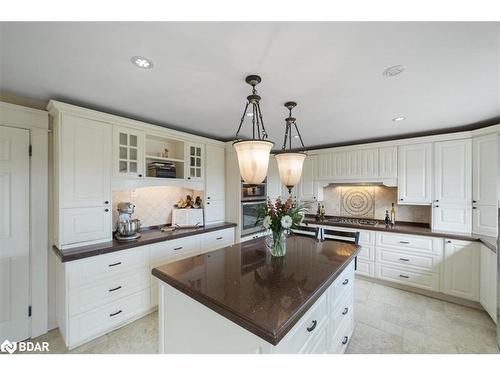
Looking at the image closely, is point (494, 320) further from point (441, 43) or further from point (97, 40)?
point (97, 40)

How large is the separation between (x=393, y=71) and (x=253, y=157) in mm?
1156

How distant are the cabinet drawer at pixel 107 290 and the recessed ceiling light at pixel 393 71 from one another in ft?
9.36

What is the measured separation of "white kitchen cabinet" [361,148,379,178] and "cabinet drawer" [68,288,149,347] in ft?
11.8

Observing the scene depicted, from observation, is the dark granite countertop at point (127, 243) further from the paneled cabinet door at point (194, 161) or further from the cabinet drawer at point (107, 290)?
the paneled cabinet door at point (194, 161)

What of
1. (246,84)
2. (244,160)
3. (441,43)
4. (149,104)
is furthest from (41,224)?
(441,43)

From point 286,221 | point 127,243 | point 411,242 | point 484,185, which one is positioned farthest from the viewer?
point 411,242

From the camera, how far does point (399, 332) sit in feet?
6.66

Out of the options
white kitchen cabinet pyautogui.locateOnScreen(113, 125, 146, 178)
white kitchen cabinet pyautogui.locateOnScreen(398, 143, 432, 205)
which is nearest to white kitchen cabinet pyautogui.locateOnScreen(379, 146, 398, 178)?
white kitchen cabinet pyautogui.locateOnScreen(398, 143, 432, 205)

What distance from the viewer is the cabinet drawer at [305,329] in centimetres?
92

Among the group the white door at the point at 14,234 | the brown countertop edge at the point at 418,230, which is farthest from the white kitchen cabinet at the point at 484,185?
the white door at the point at 14,234

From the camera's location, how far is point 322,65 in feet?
4.47

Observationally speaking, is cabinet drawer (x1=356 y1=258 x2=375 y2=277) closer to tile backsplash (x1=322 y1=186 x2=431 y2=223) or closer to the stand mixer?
tile backsplash (x1=322 y1=186 x2=431 y2=223)

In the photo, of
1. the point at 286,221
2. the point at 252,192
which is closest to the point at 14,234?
the point at 286,221

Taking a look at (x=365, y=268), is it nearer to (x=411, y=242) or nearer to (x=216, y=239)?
(x=411, y=242)
